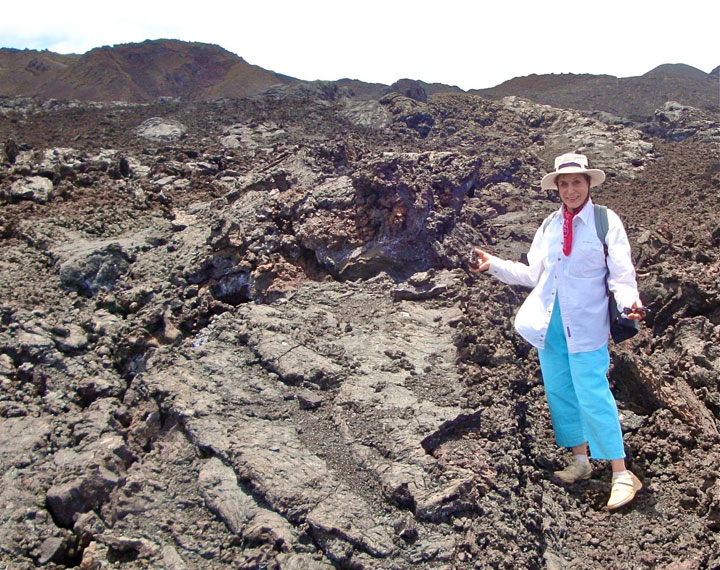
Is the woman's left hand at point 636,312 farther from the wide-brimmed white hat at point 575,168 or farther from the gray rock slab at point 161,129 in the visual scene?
the gray rock slab at point 161,129

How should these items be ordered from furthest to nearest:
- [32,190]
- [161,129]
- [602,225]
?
[161,129], [32,190], [602,225]

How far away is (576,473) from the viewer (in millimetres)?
3756

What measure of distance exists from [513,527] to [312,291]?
2815mm

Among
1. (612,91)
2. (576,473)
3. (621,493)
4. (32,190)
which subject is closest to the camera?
(621,493)

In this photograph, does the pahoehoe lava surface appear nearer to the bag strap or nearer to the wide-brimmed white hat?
the bag strap

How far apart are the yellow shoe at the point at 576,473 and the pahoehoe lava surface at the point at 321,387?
0.23ft

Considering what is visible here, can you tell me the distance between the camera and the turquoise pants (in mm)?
3475

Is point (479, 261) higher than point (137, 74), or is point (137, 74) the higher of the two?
point (137, 74)

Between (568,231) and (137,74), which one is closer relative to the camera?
(568,231)

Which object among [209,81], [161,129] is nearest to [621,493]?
[161,129]

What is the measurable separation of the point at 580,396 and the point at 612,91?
A: 28.1 meters

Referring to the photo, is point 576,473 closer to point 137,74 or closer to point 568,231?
point 568,231

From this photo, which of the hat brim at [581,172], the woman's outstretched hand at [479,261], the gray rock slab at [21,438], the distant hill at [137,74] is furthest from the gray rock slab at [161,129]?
the distant hill at [137,74]

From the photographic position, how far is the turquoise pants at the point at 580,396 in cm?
347
